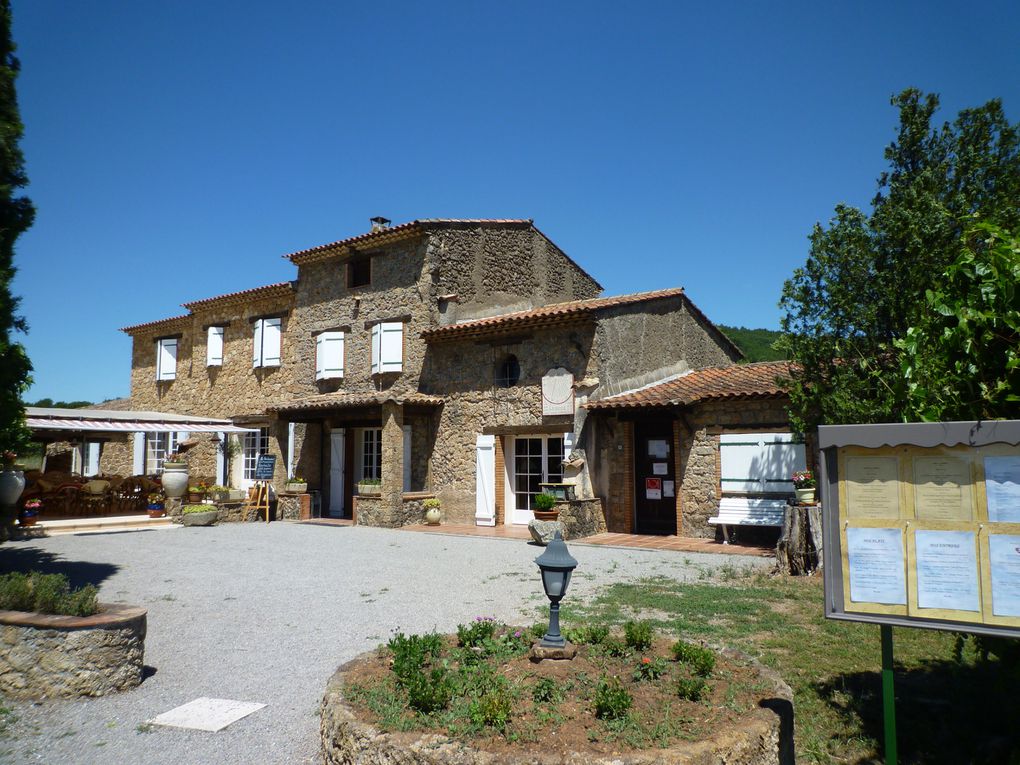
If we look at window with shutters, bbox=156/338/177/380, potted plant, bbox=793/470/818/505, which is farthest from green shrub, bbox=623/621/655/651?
window with shutters, bbox=156/338/177/380

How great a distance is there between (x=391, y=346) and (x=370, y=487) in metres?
3.49

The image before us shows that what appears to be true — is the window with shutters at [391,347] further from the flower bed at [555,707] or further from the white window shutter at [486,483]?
the flower bed at [555,707]

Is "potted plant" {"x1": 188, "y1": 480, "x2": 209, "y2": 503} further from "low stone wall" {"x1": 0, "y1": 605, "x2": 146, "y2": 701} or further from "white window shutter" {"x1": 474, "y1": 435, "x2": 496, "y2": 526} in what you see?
"low stone wall" {"x1": 0, "y1": 605, "x2": 146, "y2": 701}

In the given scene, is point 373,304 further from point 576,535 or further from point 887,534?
point 887,534

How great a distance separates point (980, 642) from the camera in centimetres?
357

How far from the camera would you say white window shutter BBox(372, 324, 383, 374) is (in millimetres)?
16422

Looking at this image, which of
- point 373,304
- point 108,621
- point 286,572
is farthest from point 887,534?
point 373,304

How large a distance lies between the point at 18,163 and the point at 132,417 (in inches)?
404

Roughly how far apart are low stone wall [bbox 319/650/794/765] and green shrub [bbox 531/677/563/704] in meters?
0.66

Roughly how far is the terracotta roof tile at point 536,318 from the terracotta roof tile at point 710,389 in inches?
73.8

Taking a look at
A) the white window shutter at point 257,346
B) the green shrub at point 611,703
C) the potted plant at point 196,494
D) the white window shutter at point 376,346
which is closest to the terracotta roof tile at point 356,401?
the white window shutter at point 376,346

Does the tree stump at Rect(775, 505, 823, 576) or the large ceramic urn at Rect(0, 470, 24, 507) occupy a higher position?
the large ceramic urn at Rect(0, 470, 24, 507)

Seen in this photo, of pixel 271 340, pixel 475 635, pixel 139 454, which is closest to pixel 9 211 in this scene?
pixel 475 635

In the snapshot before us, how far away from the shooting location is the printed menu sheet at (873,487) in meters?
2.97
